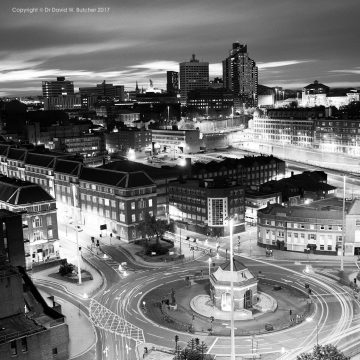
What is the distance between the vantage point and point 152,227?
94750 millimetres

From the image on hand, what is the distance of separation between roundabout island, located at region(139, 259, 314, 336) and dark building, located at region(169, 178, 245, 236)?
2779cm

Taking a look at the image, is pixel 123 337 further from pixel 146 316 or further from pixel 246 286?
pixel 246 286

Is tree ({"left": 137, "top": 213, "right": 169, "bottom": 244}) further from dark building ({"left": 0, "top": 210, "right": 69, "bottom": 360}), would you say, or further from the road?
dark building ({"left": 0, "top": 210, "right": 69, "bottom": 360})

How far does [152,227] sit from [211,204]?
13920 mm

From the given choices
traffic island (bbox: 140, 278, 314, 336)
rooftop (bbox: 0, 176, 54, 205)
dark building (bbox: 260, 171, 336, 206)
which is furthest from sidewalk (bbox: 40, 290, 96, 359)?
dark building (bbox: 260, 171, 336, 206)

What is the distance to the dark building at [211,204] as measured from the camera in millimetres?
102250

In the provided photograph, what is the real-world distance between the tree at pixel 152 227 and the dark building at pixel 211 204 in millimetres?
9959

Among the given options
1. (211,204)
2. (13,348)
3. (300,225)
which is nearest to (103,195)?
(211,204)

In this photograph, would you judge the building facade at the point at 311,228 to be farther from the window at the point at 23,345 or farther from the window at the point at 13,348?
the window at the point at 13,348

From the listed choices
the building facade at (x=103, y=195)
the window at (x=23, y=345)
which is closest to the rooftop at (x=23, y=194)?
the building facade at (x=103, y=195)

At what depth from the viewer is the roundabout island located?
6250 cm

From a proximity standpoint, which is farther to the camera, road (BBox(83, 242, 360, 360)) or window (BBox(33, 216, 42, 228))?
window (BBox(33, 216, 42, 228))

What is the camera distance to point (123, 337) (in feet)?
194

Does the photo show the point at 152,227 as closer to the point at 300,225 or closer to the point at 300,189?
the point at 300,225
